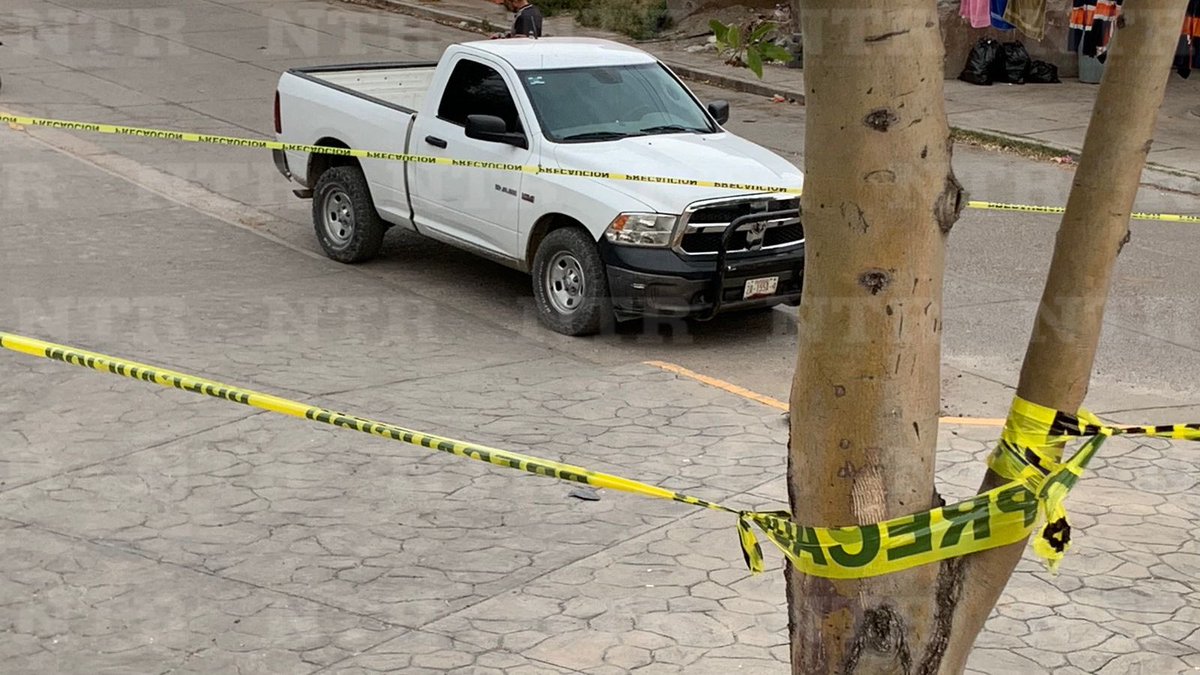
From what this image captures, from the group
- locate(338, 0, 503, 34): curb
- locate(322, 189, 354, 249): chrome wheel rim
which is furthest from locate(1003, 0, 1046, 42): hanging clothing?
locate(338, 0, 503, 34): curb

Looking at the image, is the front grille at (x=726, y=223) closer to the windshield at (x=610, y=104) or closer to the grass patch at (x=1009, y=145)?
the windshield at (x=610, y=104)

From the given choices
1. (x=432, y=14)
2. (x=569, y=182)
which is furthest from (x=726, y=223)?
(x=432, y=14)

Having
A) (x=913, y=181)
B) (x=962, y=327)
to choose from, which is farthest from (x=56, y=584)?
(x=962, y=327)

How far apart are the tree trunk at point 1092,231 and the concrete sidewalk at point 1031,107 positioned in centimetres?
1253

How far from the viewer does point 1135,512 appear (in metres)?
7.23

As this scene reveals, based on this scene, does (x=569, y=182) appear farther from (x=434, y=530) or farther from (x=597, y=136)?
(x=434, y=530)

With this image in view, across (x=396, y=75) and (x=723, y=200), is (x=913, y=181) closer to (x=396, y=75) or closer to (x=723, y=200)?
(x=723, y=200)

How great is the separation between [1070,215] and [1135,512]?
409 centimetres

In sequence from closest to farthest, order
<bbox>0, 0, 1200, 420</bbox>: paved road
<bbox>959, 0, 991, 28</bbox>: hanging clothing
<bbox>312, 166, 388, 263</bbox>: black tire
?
<bbox>0, 0, 1200, 420</bbox>: paved road → <bbox>312, 166, 388, 263</bbox>: black tire → <bbox>959, 0, 991, 28</bbox>: hanging clothing

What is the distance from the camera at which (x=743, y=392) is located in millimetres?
9062

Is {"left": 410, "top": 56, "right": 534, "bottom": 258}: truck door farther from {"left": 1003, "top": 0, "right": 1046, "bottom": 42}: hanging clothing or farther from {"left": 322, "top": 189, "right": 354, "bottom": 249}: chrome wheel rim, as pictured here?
{"left": 1003, "top": 0, "right": 1046, "bottom": 42}: hanging clothing

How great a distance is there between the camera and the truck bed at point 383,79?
12297 millimetres

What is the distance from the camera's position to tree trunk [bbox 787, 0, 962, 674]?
3240 millimetres

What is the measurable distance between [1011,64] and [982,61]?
0.45 m
